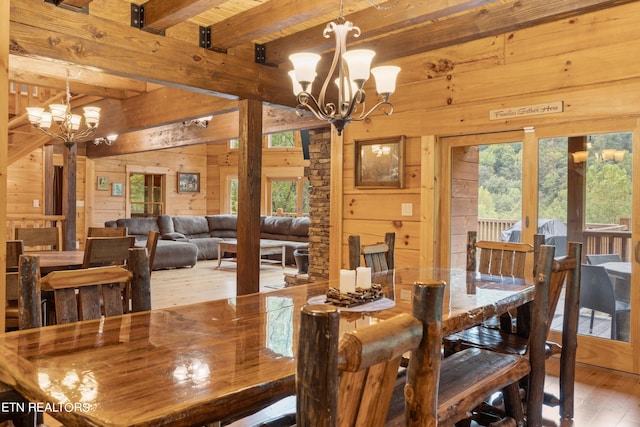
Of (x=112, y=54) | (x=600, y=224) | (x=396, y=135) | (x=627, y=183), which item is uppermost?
(x=112, y=54)

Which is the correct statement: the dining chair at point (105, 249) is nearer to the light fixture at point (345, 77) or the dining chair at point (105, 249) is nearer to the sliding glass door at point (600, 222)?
the light fixture at point (345, 77)

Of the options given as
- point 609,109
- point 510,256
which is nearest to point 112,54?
point 510,256

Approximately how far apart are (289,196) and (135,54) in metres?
8.09

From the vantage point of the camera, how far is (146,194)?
11906 millimetres

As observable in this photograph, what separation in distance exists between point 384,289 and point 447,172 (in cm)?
218

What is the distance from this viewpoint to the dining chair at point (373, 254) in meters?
2.93

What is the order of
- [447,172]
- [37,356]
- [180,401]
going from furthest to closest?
[447,172] → [37,356] → [180,401]

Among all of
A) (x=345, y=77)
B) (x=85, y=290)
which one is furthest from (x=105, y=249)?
(x=345, y=77)

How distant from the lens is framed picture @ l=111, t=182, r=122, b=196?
11.2 meters

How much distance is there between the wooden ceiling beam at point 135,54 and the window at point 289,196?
676cm

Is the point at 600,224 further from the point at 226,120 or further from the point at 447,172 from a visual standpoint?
the point at 226,120

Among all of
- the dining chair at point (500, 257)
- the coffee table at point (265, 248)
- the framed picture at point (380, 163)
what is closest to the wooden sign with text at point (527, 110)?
the framed picture at point (380, 163)

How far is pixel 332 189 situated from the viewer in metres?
5.02

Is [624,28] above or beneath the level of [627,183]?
above
